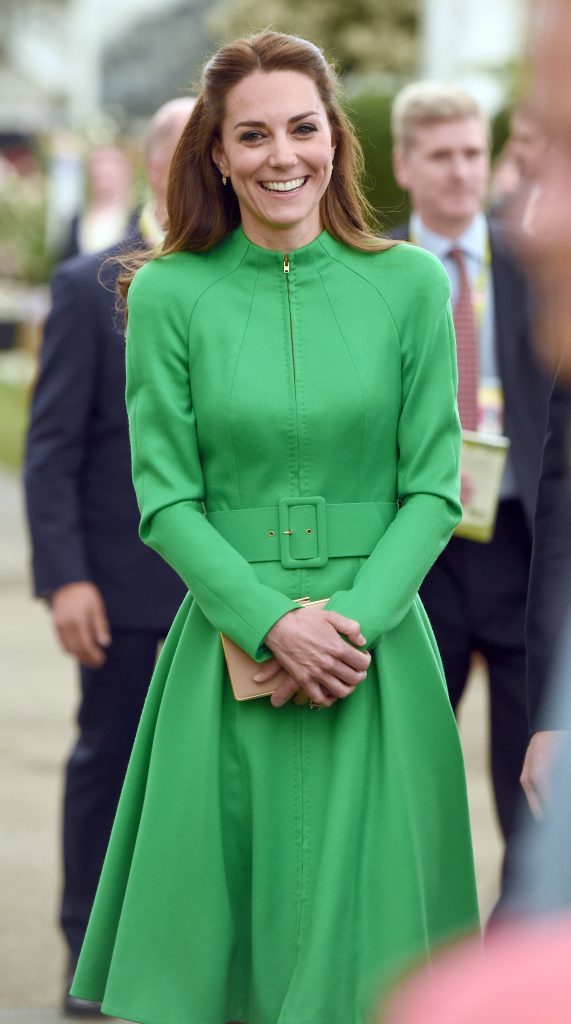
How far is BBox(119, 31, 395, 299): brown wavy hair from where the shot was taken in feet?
10.2

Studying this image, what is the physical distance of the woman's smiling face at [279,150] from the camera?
3.06m

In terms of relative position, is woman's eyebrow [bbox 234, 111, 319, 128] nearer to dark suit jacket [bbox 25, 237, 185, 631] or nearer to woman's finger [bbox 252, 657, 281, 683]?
woman's finger [bbox 252, 657, 281, 683]

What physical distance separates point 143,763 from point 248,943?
1.18ft

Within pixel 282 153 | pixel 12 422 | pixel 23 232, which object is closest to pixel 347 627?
pixel 282 153

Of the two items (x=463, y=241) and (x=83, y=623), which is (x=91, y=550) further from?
(x=463, y=241)

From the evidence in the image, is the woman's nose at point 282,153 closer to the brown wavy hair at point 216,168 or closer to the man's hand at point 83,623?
the brown wavy hair at point 216,168

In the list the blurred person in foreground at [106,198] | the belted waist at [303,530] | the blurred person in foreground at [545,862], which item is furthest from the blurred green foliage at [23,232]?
the blurred person in foreground at [545,862]

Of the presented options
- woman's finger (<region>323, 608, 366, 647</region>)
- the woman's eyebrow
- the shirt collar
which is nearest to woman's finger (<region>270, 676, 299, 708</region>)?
woman's finger (<region>323, 608, 366, 647</region>)

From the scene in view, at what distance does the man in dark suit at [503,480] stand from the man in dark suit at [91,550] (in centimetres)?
69

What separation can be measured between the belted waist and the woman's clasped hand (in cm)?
13

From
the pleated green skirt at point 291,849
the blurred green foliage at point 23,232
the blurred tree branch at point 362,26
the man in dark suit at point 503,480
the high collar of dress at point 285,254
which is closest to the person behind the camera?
the pleated green skirt at point 291,849

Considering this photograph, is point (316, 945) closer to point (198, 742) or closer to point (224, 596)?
point (198, 742)

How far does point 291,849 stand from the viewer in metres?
3.06

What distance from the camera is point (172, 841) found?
309 cm
